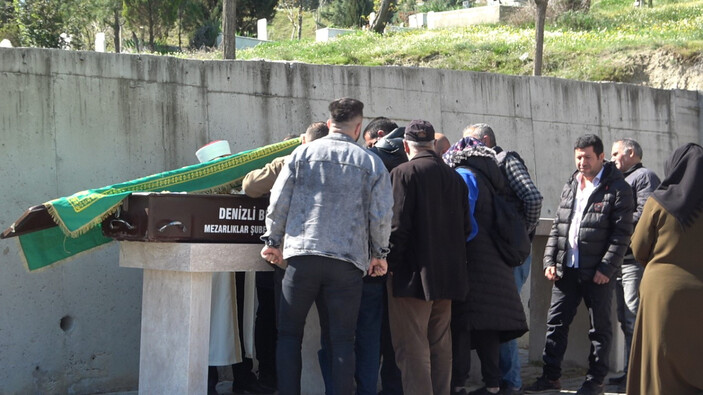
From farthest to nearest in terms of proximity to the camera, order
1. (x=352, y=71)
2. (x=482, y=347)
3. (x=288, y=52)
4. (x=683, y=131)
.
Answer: (x=288, y=52) → (x=683, y=131) → (x=352, y=71) → (x=482, y=347)

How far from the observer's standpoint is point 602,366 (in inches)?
270

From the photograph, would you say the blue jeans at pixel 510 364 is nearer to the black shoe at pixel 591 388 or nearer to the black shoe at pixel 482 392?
the black shoe at pixel 482 392

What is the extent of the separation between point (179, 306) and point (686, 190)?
308cm

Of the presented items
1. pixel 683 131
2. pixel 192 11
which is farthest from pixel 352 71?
pixel 192 11

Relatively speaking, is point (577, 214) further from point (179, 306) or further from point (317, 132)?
point (179, 306)

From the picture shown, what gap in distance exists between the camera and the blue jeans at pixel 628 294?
24.4ft

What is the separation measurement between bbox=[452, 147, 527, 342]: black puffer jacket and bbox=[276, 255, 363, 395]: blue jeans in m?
1.05

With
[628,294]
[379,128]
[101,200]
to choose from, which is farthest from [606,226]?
[101,200]

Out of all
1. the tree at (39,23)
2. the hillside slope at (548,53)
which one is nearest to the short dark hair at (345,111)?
the hillside slope at (548,53)

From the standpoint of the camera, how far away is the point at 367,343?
19.8 feet

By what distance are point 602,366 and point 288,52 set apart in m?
17.6

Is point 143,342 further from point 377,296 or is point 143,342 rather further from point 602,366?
point 602,366

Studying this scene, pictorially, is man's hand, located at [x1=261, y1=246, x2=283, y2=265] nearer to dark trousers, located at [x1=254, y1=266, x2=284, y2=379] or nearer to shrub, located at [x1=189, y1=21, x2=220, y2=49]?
dark trousers, located at [x1=254, y1=266, x2=284, y2=379]

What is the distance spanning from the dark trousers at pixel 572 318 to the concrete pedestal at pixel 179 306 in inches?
96.6
